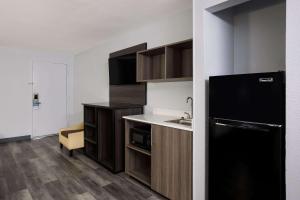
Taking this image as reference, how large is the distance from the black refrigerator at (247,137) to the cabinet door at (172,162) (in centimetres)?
30

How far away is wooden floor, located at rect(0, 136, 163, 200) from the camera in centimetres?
245

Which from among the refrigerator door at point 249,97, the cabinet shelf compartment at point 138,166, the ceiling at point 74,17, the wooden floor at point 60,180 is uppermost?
the ceiling at point 74,17

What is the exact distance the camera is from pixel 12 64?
195 inches

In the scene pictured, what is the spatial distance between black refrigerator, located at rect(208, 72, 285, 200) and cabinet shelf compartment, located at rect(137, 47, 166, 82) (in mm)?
1335

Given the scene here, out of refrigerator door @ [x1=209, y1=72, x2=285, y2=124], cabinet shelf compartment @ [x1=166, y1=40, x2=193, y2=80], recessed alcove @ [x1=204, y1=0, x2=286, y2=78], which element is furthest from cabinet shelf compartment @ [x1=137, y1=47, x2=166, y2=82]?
refrigerator door @ [x1=209, y1=72, x2=285, y2=124]

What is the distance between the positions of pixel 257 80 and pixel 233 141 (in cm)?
53

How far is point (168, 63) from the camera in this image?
2533mm

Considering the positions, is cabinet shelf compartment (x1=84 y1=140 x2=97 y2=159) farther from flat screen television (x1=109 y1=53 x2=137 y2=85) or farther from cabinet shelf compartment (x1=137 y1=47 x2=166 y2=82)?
cabinet shelf compartment (x1=137 y1=47 x2=166 y2=82)

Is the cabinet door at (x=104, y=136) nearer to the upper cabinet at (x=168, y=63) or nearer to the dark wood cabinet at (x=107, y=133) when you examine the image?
the dark wood cabinet at (x=107, y=133)

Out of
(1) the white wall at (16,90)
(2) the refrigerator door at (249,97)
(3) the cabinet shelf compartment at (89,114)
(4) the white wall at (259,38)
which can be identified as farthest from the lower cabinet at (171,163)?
(1) the white wall at (16,90)

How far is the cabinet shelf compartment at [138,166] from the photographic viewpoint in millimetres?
2822

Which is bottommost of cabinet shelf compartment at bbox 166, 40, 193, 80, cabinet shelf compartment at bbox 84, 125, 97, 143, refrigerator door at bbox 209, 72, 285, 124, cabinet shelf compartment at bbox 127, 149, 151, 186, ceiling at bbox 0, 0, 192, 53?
cabinet shelf compartment at bbox 127, 149, 151, 186

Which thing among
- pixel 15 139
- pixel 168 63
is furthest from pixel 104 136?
pixel 15 139

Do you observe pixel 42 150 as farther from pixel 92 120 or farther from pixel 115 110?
pixel 115 110
